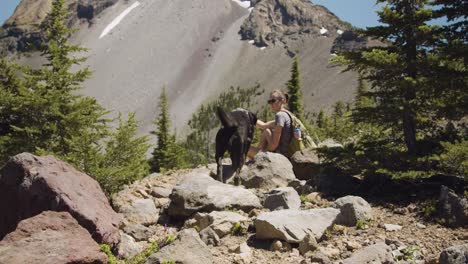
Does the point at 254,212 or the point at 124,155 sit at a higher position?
the point at 124,155

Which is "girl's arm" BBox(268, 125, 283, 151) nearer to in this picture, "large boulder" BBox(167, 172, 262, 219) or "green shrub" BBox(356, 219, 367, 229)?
"large boulder" BBox(167, 172, 262, 219)

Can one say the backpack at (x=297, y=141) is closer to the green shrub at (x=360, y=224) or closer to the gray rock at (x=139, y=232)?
the green shrub at (x=360, y=224)

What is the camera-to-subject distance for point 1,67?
1444 cm

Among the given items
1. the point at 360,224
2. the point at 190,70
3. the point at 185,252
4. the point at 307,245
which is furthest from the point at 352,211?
the point at 190,70

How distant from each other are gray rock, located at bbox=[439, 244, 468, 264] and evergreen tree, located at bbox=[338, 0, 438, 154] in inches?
135

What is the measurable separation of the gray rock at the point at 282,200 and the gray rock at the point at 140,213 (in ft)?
6.72

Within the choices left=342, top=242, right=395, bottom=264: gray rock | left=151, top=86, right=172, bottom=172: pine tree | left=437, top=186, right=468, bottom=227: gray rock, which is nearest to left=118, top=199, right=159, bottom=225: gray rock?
left=342, top=242, right=395, bottom=264: gray rock

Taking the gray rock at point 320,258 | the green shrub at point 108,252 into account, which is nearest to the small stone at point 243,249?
the gray rock at point 320,258

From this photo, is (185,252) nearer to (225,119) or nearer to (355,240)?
(355,240)

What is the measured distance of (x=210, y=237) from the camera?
5.62 meters

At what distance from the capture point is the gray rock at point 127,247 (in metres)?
5.21

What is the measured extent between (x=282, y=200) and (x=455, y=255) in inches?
112

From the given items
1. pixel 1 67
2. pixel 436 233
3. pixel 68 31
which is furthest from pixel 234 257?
pixel 1 67

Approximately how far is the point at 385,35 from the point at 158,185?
20.2ft
